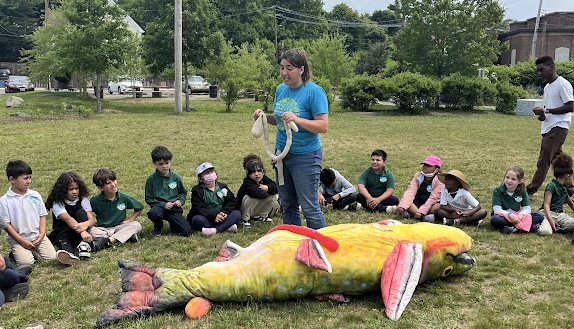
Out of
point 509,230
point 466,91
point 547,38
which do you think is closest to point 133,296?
point 509,230

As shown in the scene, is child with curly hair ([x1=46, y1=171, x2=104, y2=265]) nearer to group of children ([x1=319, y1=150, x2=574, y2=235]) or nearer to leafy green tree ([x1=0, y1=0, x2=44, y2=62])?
group of children ([x1=319, y1=150, x2=574, y2=235])

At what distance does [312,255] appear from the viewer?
A: 384cm

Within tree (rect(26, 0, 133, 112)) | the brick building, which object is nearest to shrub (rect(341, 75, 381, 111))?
tree (rect(26, 0, 133, 112))

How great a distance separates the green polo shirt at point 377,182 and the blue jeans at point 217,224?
6.83 feet

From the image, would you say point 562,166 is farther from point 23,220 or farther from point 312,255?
point 23,220

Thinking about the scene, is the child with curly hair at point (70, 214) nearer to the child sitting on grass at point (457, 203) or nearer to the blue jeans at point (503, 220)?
the child sitting on grass at point (457, 203)

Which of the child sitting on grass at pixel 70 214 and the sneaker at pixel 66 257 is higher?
the child sitting on grass at pixel 70 214

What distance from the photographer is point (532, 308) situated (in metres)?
4.00

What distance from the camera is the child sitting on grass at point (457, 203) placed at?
20.9ft

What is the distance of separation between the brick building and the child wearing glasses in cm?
5191

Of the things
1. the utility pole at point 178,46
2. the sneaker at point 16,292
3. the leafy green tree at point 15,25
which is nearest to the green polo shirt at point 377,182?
the sneaker at point 16,292

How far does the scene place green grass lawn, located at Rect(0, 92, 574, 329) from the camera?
3.82m

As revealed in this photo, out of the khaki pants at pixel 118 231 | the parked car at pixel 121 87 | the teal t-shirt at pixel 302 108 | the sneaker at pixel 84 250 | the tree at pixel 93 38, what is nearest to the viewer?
the teal t-shirt at pixel 302 108

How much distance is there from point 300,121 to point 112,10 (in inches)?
846
